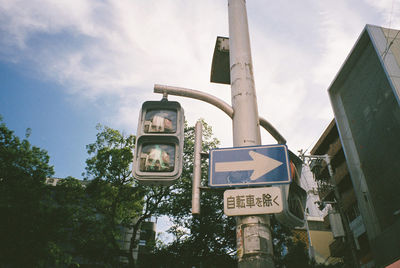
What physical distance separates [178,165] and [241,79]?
3.68 ft

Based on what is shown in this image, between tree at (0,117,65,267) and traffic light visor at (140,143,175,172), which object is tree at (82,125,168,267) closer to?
tree at (0,117,65,267)

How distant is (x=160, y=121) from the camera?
319cm

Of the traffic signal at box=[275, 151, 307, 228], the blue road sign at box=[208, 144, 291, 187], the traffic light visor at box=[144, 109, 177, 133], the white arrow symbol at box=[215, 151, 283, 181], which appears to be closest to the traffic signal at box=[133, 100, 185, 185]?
the traffic light visor at box=[144, 109, 177, 133]

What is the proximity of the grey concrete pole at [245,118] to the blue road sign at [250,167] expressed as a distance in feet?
0.45

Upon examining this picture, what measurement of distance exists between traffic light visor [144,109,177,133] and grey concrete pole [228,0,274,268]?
2.29ft

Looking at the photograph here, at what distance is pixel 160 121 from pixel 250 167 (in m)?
1.15

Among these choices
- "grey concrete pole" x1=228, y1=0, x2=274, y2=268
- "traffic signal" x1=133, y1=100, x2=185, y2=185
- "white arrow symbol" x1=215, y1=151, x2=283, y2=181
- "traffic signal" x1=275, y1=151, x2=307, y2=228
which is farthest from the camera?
"traffic signal" x1=133, y1=100, x2=185, y2=185

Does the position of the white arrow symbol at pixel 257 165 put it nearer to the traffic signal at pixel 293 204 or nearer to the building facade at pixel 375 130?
the traffic signal at pixel 293 204

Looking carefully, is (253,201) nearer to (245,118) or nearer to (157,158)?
(245,118)

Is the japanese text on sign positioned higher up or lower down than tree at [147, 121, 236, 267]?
lower down

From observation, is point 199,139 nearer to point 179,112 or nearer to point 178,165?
point 178,165

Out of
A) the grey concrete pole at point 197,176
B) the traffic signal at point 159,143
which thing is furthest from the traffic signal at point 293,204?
the traffic signal at point 159,143

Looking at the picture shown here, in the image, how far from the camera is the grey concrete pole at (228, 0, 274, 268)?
6.91 feet

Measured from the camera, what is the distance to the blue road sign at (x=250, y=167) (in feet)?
8.20
